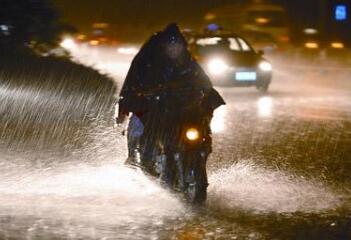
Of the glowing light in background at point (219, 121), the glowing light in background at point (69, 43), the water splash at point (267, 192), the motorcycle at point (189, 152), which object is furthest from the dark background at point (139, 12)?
the motorcycle at point (189, 152)

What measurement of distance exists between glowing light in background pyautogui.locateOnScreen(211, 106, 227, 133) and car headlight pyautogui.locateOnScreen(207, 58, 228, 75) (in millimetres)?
4327

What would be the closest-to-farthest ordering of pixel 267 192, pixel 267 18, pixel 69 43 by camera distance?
pixel 267 192 → pixel 69 43 → pixel 267 18

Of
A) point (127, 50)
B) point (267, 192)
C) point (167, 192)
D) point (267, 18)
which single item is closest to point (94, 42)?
point (127, 50)

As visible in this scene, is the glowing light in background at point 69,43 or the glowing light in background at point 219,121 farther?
the glowing light in background at point 69,43

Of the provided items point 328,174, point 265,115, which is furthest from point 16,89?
point 328,174

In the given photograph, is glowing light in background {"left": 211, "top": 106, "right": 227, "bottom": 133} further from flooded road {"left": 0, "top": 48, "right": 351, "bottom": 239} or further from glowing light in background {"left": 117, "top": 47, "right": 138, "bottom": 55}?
glowing light in background {"left": 117, "top": 47, "right": 138, "bottom": 55}

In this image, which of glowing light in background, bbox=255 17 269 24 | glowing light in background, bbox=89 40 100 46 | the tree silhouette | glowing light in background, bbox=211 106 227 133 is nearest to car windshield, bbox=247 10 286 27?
glowing light in background, bbox=255 17 269 24

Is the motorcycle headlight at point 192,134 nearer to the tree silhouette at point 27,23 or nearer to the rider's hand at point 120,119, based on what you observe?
the rider's hand at point 120,119

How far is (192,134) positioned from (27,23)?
586 inches

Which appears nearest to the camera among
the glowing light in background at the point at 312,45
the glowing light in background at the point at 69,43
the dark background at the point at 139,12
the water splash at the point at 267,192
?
the water splash at the point at 267,192

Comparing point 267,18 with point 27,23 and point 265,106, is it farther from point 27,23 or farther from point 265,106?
point 265,106

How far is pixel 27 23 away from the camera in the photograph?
74.7 ft

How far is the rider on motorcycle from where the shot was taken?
347 inches

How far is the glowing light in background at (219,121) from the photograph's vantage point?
15430mm
